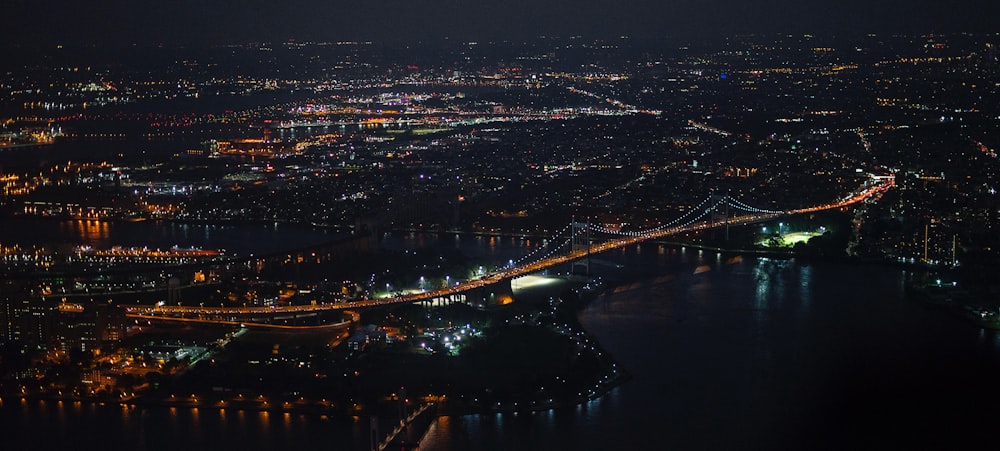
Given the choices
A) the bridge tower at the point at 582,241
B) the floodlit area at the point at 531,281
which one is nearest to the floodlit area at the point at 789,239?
the bridge tower at the point at 582,241

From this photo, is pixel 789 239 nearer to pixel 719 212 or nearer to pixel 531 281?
pixel 719 212

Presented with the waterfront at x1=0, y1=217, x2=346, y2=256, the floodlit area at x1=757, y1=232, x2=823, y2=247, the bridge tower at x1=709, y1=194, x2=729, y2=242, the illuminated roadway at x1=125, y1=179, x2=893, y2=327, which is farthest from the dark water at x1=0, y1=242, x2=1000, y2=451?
the waterfront at x1=0, y1=217, x2=346, y2=256

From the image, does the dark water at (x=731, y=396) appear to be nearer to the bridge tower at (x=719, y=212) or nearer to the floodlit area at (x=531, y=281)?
the floodlit area at (x=531, y=281)

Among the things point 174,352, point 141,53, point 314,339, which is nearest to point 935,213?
point 314,339

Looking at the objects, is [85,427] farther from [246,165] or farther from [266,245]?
[246,165]

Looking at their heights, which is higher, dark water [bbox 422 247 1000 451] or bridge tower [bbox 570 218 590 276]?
bridge tower [bbox 570 218 590 276]

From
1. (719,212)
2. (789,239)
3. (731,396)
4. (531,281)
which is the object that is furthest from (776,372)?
(719,212)

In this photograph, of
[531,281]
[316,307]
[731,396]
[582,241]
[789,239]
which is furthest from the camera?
[789,239]

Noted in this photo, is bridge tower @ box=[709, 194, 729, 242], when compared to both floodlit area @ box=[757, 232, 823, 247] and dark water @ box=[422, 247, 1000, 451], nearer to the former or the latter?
floodlit area @ box=[757, 232, 823, 247]

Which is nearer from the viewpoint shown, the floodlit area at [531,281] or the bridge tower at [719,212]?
the floodlit area at [531,281]
